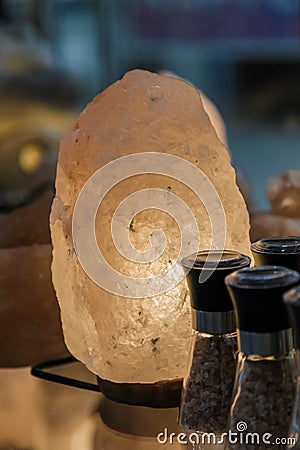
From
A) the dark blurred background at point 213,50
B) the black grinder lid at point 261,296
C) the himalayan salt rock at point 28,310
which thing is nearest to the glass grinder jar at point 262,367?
the black grinder lid at point 261,296

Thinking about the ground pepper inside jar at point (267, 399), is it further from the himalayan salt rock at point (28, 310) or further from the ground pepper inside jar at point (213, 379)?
the himalayan salt rock at point (28, 310)

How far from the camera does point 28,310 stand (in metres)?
0.77

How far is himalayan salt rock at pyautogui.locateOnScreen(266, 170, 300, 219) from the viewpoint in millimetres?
846

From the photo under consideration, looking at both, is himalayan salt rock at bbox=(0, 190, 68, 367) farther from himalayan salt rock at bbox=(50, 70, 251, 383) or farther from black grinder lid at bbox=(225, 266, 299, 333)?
black grinder lid at bbox=(225, 266, 299, 333)

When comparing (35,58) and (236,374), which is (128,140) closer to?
(236,374)

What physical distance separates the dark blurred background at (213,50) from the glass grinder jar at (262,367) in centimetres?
191

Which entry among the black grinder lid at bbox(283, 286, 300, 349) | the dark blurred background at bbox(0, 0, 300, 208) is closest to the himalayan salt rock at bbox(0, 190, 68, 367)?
the black grinder lid at bbox(283, 286, 300, 349)

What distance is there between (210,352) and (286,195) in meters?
0.31

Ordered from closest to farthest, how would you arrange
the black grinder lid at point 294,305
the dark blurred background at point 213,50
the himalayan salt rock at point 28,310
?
the black grinder lid at point 294,305 < the himalayan salt rock at point 28,310 < the dark blurred background at point 213,50

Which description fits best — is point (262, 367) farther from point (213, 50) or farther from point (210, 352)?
point (213, 50)

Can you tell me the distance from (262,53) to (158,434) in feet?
8.09

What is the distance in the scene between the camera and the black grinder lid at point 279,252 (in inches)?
23.7

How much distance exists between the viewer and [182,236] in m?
0.63

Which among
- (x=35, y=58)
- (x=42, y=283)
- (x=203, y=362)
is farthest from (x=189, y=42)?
(x=203, y=362)
